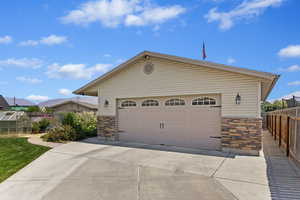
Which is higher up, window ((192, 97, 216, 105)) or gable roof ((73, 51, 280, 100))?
gable roof ((73, 51, 280, 100))

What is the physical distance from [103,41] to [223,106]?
8328 mm

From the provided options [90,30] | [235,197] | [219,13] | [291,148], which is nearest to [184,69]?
[219,13]

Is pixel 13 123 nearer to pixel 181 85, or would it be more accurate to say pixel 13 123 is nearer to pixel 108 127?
pixel 108 127

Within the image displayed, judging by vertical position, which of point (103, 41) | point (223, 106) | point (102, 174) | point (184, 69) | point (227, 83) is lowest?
point (102, 174)

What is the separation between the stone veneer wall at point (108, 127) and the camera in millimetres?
10070

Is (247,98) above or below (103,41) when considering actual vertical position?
below

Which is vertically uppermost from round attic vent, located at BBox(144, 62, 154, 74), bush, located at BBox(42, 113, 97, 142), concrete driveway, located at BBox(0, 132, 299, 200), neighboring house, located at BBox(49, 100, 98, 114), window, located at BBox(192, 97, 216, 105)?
round attic vent, located at BBox(144, 62, 154, 74)

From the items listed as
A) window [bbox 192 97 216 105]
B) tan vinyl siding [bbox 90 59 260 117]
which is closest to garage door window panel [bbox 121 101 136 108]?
tan vinyl siding [bbox 90 59 260 117]

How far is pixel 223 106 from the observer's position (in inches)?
294

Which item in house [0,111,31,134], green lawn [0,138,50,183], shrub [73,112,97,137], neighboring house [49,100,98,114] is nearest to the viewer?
green lawn [0,138,50,183]

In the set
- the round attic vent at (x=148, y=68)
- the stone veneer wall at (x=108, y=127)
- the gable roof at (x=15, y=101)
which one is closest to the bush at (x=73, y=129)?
the stone veneer wall at (x=108, y=127)

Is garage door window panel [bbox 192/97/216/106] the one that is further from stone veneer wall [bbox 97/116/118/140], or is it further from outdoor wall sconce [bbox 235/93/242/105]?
stone veneer wall [bbox 97/116/118/140]

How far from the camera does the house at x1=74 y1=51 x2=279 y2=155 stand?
23.1 ft

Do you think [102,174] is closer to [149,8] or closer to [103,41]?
[149,8]
